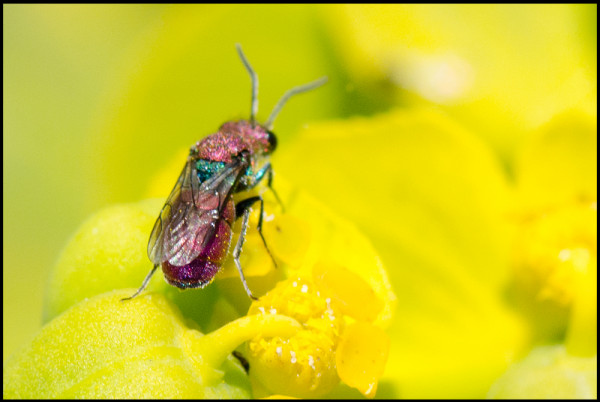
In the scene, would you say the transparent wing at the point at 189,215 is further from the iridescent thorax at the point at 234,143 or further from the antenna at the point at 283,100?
the antenna at the point at 283,100

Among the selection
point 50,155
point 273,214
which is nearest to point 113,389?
point 273,214

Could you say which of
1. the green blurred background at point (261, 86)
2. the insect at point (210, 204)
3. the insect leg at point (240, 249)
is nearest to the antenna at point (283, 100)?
the insect at point (210, 204)

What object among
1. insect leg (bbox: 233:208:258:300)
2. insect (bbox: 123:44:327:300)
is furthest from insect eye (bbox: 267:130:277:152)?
insect leg (bbox: 233:208:258:300)

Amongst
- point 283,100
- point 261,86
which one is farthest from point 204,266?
point 261,86

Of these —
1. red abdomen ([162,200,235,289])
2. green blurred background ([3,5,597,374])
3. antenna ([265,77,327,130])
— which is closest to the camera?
red abdomen ([162,200,235,289])

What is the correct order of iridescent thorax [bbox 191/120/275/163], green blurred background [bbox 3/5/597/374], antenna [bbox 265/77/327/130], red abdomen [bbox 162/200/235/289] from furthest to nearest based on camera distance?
green blurred background [bbox 3/5/597/374]
antenna [bbox 265/77/327/130]
iridescent thorax [bbox 191/120/275/163]
red abdomen [bbox 162/200/235/289]

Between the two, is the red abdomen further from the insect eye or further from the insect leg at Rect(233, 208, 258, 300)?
the insect eye

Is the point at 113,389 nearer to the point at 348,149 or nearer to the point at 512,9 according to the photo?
the point at 348,149
